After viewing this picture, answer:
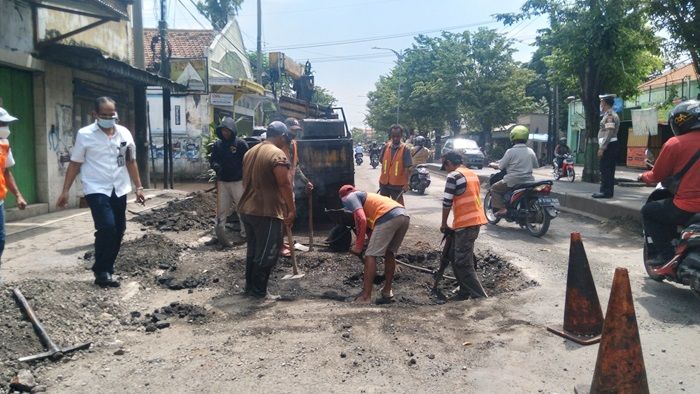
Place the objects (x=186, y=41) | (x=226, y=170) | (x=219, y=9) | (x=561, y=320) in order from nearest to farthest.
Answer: (x=561, y=320) → (x=226, y=170) → (x=186, y=41) → (x=219, y=9)

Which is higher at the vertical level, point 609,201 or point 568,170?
point 568,170

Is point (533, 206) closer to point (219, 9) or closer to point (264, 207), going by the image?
point (264, 207)

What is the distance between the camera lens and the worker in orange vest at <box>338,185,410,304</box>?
5.44 m

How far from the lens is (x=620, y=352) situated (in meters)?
3.10

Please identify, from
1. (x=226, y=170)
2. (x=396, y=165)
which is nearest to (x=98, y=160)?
(x=226, y=170)

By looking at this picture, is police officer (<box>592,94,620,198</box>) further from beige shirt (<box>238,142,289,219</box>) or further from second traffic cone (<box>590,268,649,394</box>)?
second traffic cone (<box>590,268,649,394</box>)

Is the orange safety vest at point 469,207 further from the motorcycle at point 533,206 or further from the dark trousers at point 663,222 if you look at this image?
the motorcycle at point 533,206

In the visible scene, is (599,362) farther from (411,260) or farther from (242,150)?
(242,150)

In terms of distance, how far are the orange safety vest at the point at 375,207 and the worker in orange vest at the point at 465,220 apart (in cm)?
63

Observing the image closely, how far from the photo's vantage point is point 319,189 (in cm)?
940

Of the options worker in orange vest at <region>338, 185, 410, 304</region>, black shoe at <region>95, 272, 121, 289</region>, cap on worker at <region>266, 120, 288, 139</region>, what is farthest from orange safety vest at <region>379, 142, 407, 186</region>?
black shoe at <region>95, 272, 121, 289</region>

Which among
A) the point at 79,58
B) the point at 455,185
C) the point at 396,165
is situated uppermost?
the point at 79,58

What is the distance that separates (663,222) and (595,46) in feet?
34.7

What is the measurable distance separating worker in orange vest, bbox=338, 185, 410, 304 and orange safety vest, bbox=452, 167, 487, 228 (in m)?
0.55
